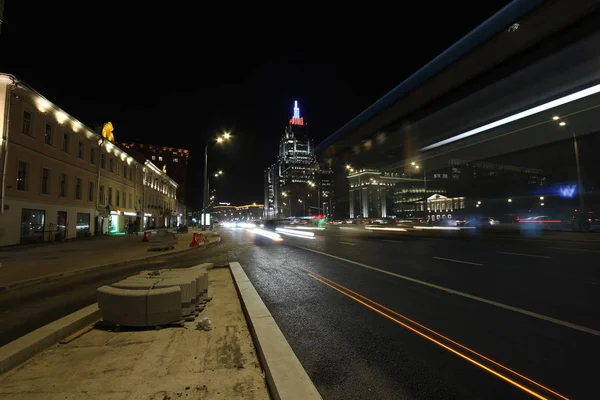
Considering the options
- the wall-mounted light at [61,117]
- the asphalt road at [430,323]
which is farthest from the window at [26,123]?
the asphalt road at [430,323]

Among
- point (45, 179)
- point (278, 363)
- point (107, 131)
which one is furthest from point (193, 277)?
point (107, 131)

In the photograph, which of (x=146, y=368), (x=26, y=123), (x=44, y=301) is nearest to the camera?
(x=146, y=368)

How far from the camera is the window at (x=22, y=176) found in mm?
18906

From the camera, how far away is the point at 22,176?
19.2m

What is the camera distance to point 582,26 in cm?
1162

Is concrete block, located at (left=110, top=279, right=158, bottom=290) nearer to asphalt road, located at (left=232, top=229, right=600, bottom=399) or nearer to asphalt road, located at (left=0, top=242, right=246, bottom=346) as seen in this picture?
asphalt road, located at (left=0, top=242, right=246, bottom=346)

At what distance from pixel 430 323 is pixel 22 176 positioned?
2463 centimetres

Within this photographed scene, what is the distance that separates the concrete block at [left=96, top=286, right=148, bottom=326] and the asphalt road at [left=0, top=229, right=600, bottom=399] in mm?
1338

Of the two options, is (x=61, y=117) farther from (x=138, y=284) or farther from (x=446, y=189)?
(x=446, y=189)

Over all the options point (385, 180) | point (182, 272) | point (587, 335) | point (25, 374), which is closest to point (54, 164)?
point (182, 272)

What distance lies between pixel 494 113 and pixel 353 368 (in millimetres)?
21884

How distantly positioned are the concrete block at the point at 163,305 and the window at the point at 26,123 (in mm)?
21826

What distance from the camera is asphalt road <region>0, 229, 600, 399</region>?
9.56ft

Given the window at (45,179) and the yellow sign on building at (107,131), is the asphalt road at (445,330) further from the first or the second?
the yellow sign on building at (107,131)
